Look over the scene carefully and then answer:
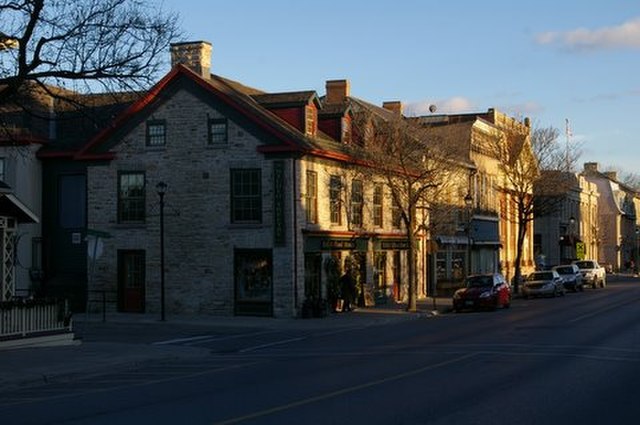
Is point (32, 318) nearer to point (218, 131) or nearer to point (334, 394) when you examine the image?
point (334, 394)

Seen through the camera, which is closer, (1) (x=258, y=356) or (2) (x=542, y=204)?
(1) (x=258, y=356)

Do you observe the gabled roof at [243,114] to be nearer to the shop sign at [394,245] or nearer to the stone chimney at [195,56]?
the stone chimney at [195,56]

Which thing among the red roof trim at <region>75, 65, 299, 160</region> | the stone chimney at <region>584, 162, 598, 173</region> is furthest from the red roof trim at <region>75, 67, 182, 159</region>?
the stone chimney at <region>584, 162, 598, 173</region>

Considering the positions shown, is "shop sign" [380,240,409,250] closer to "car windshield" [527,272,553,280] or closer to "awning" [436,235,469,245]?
"awning" [436,235,469,245]

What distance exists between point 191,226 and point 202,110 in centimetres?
461

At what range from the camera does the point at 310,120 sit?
1394 inches

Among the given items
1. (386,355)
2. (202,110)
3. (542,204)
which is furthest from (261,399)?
(542,204)

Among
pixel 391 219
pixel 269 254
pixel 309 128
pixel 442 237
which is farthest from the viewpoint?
pixel 442 237

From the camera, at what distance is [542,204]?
52094 mm

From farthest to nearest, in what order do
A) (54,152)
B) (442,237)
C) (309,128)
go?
(442,237) → (54,152) → (309,128)

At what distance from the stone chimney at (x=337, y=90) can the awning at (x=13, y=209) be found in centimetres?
2516

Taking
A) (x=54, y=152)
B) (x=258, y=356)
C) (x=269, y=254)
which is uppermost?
(x=54, y=152)

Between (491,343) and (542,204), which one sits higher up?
(542,204)

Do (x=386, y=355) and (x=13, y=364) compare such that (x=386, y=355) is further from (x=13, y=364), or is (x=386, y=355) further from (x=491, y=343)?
(x=13, y=364)
